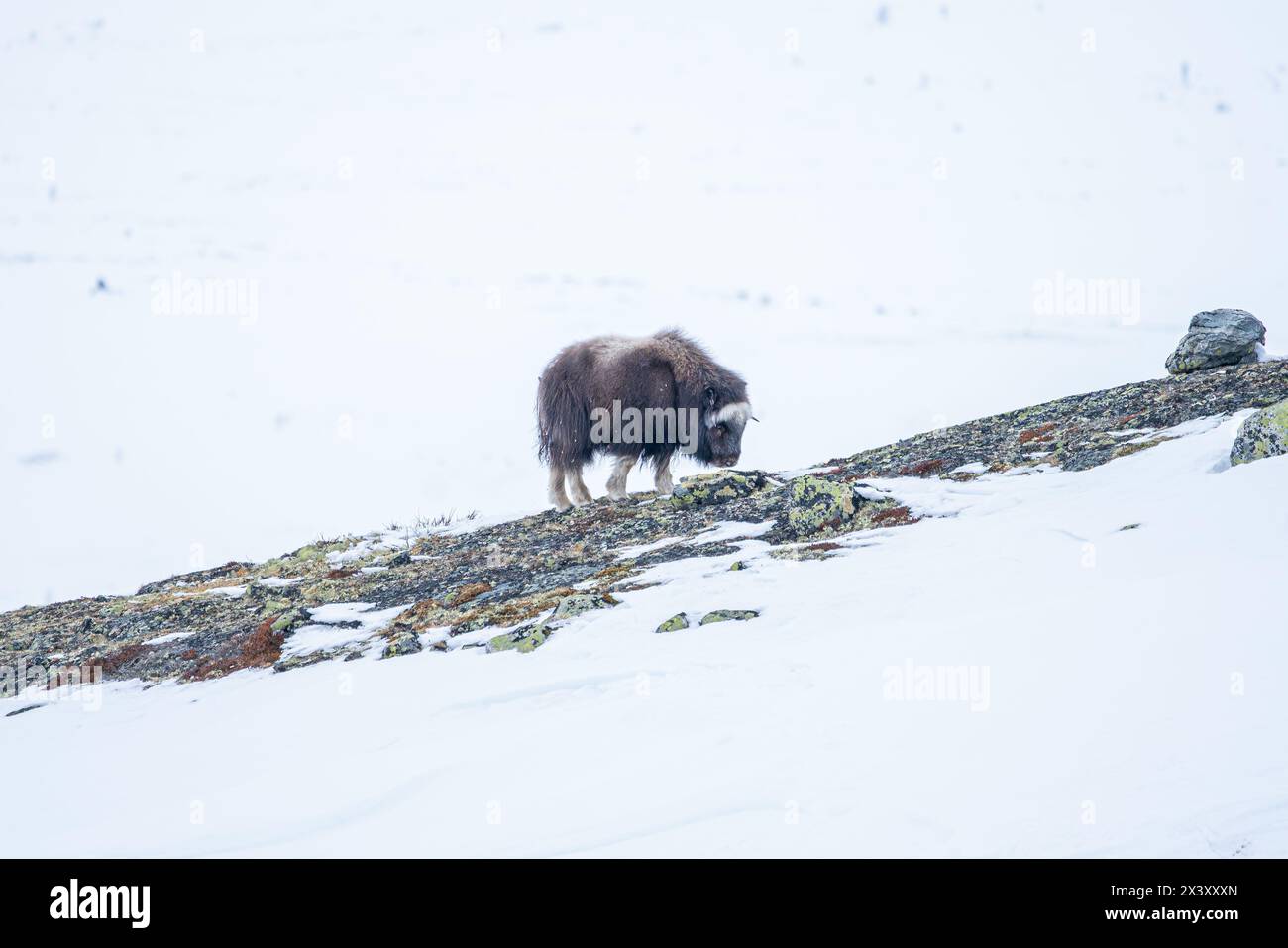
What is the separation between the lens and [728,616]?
222 inches

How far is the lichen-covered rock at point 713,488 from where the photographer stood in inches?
371

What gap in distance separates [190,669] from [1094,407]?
8.37m

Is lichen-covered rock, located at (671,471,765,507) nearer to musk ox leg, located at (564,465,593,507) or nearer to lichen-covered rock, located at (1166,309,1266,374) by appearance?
musk ox leg, located at (564,465,593,507)

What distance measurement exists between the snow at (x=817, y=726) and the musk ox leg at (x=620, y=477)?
4398 mm

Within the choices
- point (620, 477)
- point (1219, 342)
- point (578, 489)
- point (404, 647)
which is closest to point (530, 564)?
point (404, 647)

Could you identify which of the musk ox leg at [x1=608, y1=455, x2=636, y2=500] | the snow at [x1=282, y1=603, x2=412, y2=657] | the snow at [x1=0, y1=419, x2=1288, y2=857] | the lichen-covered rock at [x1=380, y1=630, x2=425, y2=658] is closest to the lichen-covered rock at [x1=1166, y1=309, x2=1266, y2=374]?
the snow at [x1=0, y1=419, x2=1288, y2=857]

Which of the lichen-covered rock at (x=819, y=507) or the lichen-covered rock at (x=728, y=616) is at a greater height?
the lichen-covered rock at (x=819, y=507)

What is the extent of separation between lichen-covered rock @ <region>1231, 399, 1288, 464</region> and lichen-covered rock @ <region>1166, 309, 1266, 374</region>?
4310 millimetres

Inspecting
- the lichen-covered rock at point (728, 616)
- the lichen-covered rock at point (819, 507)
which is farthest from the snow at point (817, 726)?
the lichen-covered rock at point (819, 507)

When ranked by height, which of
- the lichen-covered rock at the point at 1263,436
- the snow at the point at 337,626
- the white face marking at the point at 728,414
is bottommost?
the snow at the point at 337,626

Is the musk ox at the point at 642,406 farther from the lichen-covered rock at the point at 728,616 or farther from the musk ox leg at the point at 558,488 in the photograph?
the lichen-covered rock at the point at 728,616

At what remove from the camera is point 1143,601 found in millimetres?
4445

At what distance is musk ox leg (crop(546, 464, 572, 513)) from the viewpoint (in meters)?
11.4

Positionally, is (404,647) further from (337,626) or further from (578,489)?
(578,489)
